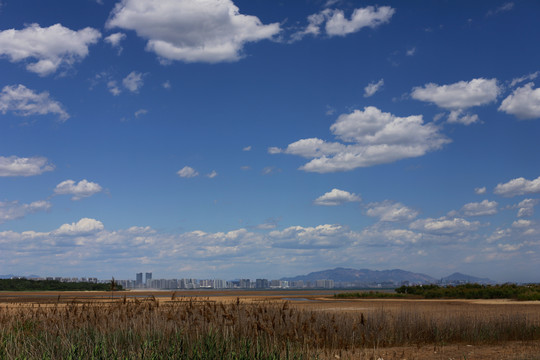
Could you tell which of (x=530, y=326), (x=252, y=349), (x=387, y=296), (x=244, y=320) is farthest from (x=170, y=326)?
(x=387, y=296)

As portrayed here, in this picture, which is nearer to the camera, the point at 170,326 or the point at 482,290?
the point at 170,326

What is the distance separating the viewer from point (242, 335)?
13258 mm

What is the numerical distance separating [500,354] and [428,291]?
157 ft

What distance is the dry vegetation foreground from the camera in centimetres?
1116

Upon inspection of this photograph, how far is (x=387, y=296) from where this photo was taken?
2391 inches

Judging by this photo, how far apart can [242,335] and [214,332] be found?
75 cm

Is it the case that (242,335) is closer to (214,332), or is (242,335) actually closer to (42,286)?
(214,332)

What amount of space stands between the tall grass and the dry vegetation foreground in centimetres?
3

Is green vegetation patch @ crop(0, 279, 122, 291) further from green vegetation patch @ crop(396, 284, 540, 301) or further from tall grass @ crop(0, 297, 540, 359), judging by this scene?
tall grass @ crop(0, 297, 540, 359)

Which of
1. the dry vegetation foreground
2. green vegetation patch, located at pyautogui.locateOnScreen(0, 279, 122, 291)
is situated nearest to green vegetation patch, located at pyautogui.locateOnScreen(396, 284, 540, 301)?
the dry vegetation foreground

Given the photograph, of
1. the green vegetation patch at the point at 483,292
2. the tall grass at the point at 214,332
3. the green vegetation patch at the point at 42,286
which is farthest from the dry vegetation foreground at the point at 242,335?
the green vegetation patch at the point at 42,286

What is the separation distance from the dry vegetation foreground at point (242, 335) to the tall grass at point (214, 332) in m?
0.03

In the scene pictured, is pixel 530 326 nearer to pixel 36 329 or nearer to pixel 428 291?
pixel 36 329

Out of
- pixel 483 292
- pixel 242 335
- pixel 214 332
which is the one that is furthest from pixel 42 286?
pixel 242 335
